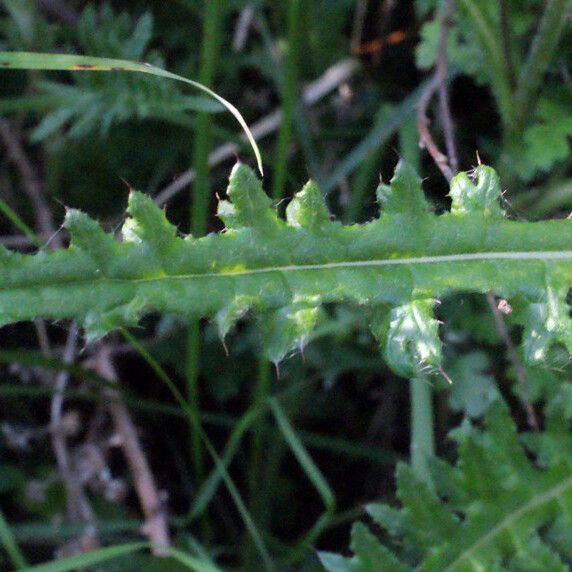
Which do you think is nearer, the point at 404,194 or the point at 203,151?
the point at 404,194

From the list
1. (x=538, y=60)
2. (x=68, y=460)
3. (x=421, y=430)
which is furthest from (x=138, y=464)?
(x=538, y=60)

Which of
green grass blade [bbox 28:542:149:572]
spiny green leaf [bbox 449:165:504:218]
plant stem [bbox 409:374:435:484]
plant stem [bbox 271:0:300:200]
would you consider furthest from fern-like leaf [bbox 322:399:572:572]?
plant stem [bbox 271:0:300:200]

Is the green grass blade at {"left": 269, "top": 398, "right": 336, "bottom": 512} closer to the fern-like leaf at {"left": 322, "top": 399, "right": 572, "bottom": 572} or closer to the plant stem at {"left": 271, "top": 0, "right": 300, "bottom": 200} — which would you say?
A: the fern-like leaf at {"left": 322, "top": 399, "right": 572, "bottom": 572}

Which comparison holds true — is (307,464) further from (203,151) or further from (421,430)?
(203,151)

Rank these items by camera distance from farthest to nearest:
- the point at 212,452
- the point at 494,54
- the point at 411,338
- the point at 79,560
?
the point at 494,54, the point at 212,452, the point at 79,560, the point at 411,338

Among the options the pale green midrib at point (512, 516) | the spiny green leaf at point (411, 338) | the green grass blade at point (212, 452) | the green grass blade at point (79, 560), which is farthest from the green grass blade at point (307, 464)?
the spiny green leaf at point (411, 338)

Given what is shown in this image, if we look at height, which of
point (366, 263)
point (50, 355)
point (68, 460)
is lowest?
point (68, 460)
